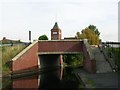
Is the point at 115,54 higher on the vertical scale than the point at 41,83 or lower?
higher

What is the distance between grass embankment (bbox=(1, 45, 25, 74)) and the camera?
1236 inches

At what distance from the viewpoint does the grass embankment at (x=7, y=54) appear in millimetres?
31391

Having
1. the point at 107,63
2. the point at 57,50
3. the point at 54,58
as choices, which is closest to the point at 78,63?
the point at 54,58

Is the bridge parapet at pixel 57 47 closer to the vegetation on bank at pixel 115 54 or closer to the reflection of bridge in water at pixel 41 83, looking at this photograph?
the vegetation on bank at pixel 115 54

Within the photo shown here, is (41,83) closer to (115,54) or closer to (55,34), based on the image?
(115,54)

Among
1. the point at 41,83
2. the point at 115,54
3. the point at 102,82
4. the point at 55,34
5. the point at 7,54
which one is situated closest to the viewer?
the point at 102,82

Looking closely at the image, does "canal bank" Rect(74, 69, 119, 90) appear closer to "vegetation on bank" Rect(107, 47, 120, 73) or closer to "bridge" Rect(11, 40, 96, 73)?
"vegetation on bank" Rect(107, 47, 120, 73)

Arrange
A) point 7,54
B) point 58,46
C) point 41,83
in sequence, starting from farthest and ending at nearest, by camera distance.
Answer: point 58,46 < point 7,54 < point 41,83

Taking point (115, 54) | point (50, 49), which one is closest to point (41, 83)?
point (115, 54)

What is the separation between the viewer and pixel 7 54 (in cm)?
3469

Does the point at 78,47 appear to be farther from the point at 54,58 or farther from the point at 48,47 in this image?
the point at 54,58

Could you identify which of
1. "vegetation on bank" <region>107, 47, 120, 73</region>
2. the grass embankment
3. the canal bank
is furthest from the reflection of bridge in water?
"vegetation on bank" <region>107, 47, 120, 73</region>

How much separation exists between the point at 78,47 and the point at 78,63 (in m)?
18.9

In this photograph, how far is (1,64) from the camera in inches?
1275
